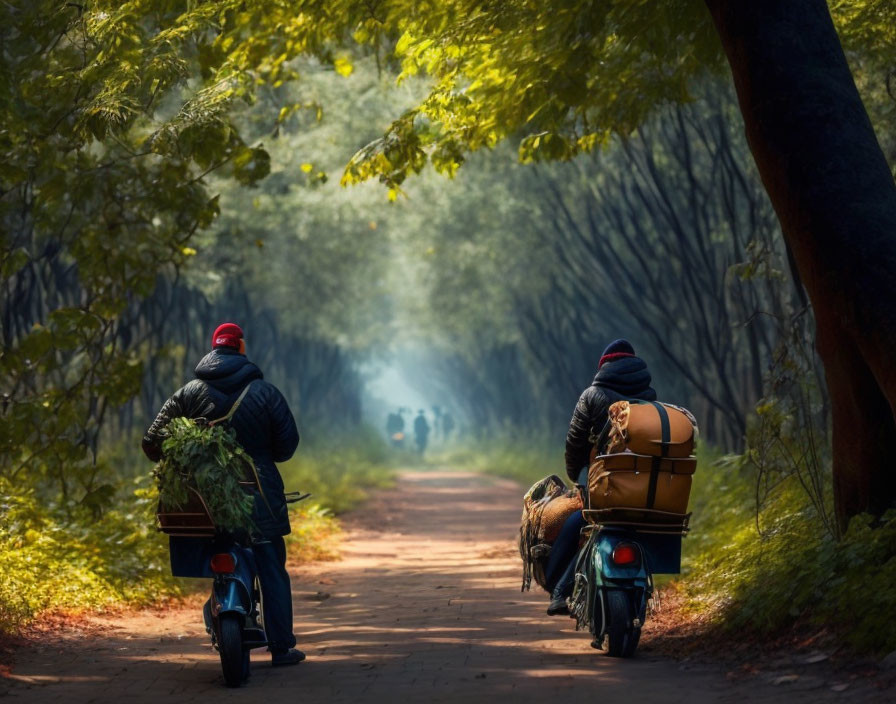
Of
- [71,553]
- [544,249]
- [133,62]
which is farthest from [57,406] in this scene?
[544,249]

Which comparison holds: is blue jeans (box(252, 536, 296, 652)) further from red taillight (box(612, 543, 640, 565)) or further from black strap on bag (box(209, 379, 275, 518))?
red taillight (box(612, 543, 640, 565))

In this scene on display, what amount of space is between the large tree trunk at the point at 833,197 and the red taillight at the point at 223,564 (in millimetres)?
3711

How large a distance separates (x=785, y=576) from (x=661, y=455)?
1714 millimetres

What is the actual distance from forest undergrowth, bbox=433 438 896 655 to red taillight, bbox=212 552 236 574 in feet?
9.58

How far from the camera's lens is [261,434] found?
7.67 metres

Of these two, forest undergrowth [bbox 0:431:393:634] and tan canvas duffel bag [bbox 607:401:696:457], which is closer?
tan canvas duffel bag [bbox 607:401:696:457]

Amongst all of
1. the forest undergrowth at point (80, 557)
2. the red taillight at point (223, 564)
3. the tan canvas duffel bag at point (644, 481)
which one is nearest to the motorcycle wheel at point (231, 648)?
the red taillight at point (223, 564)

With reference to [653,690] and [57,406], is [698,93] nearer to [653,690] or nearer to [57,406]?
[57,406]

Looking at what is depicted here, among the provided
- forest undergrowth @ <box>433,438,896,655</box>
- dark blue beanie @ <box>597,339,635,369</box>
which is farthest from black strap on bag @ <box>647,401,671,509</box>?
forest undergrowth @ <box>433,438,896,655</box>

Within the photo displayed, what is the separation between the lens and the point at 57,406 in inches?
491

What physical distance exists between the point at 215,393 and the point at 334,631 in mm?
2665

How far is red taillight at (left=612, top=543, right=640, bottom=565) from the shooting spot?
7.58 meters

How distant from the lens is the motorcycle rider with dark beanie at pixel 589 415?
802 cm

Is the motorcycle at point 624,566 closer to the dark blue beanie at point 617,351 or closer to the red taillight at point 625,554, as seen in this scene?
the red taillight at point 625,554
